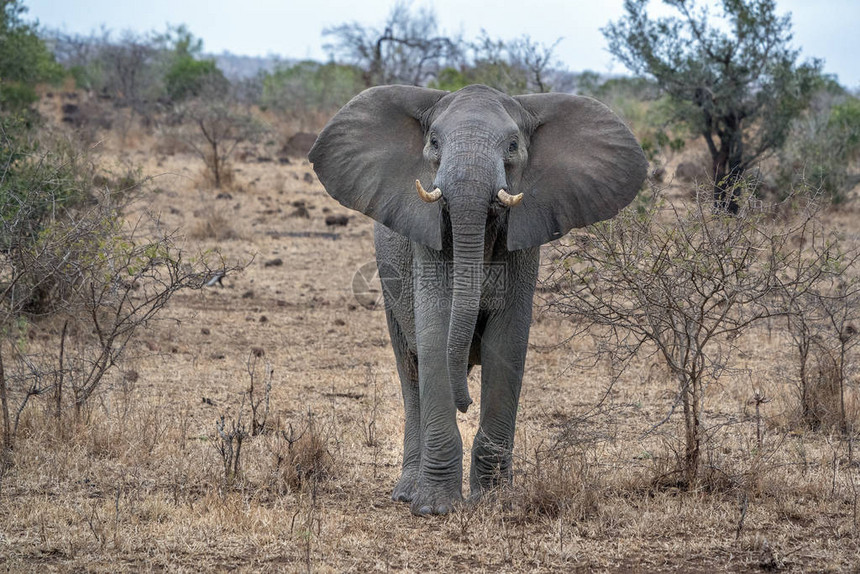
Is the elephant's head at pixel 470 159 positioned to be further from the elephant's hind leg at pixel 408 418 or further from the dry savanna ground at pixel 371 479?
the elephant's hind leg at pixel 408 418

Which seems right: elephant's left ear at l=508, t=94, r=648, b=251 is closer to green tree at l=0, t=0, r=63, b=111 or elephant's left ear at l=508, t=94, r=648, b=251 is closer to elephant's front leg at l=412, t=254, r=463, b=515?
elephant's front leg at l=412, t=254, r=463, b=515

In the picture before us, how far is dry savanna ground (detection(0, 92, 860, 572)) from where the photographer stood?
452cm

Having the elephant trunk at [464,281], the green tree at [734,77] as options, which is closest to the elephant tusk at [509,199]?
the elephant trunk at [464,281]

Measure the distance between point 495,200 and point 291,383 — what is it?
3687 mm

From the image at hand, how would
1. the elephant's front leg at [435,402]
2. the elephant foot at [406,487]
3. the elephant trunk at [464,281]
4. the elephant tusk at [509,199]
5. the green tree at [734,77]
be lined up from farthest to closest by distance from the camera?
the green tree at [734,77], the elephant foot at [406,487], the elephant's front leg at [435,402], the elephant trunk at [464,281], the elephant tusk at [509,199]

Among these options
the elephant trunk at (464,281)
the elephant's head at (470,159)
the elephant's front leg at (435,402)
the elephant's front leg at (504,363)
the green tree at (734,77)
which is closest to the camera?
the elephant trunk at (464,281)

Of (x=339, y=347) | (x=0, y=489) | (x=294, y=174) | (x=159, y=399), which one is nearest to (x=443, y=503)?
(x=0, y=489)

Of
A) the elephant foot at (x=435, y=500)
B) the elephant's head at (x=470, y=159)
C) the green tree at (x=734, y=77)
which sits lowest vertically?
the elephant foot at (x=435, y=500)

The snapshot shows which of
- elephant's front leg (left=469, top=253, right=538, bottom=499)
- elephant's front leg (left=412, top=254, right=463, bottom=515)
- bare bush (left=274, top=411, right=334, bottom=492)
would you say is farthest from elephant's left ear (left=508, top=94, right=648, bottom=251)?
bare bush (left=274, top=411, right=334, bottom=492)

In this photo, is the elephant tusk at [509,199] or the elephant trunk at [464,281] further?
the elephant trunk at [464,281]

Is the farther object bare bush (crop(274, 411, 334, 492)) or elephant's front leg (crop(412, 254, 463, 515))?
bare bush (crop(274, 411, 334, 492))

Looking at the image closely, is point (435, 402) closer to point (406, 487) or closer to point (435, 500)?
point (435, 500)

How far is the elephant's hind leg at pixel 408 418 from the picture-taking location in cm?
546

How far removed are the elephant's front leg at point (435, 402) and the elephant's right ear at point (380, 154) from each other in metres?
0.31
